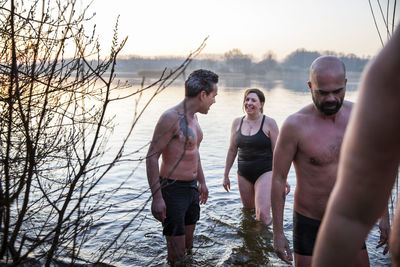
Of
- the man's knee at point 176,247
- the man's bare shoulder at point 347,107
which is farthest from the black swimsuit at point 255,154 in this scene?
the man's bare shoulder at point 347,107

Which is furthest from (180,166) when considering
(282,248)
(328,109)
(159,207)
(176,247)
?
(328,109)

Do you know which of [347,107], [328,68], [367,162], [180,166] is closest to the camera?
[367,162]

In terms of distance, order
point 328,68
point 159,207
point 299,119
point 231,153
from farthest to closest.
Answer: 1. point 231,153
2. point 159,207
3. point 299,119
4. point 328,68

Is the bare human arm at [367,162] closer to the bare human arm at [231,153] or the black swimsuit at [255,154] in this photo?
the black swimsuit at [255,154]

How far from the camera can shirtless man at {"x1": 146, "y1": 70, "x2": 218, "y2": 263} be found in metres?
4.27

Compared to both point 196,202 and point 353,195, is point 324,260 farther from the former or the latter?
point 196,202

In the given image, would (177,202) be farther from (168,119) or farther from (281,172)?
(281,172)

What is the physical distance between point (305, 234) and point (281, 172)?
0.65 meters

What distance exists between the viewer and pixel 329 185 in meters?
3.36

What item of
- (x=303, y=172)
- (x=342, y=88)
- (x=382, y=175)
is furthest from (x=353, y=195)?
(x=303, y=172)

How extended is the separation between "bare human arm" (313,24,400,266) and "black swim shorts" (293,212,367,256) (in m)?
2.92

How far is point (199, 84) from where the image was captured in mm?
4652

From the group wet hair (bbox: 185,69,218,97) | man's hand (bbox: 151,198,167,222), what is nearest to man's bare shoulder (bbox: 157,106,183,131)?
wet hair (bbox: 185,69,218,97)

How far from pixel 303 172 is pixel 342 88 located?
89cm
